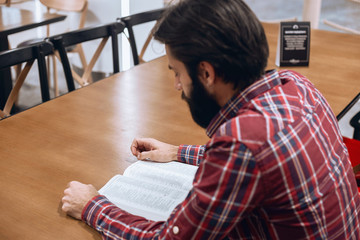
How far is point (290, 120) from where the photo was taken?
0.95 metres

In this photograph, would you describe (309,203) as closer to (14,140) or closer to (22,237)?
(22,237)

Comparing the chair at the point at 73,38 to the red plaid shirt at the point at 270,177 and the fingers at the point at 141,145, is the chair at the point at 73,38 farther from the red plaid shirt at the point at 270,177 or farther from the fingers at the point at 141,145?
the red plaid shirt at the point at 270,177

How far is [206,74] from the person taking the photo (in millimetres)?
1026

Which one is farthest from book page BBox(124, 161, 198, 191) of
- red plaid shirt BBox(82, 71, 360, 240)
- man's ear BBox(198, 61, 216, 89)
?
man's ear BBox(198, 61, 216, 89)

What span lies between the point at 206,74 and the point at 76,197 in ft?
1.65

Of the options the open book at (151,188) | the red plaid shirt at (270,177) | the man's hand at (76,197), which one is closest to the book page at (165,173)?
the open book at (151,188)

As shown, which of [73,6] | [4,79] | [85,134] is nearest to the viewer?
[85,134]

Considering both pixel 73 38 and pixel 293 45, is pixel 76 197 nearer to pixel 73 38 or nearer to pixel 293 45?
pixel 73 38

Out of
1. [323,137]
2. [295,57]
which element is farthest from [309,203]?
[295,57]

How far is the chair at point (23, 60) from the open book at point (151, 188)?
0.87m

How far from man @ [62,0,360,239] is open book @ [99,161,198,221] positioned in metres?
0.11

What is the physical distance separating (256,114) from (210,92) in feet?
0.48

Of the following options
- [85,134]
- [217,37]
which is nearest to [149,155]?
[85,134]

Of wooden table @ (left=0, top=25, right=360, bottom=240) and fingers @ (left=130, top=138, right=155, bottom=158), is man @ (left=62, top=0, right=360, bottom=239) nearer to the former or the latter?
wooden table @ (left=0, top=25, right=360, bottom=240)
